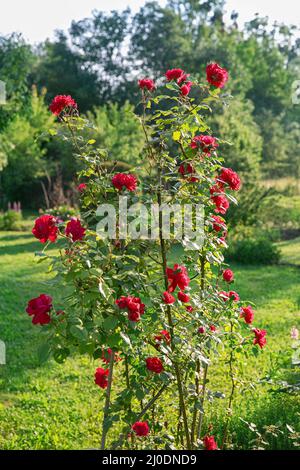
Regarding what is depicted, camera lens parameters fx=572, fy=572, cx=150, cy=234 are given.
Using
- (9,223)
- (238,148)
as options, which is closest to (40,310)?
(238,148)

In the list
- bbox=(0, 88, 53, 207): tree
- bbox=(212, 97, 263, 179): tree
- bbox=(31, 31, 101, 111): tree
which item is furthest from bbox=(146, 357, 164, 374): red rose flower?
bbox=(31, 31, 101, 111): tree

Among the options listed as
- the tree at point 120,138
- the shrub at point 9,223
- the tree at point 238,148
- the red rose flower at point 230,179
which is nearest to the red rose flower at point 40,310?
the red rose flower at point 230,179

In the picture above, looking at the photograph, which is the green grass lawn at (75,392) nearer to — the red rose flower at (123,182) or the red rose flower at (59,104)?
the red rose flower at (123,182)

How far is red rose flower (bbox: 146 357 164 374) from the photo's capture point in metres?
2.32

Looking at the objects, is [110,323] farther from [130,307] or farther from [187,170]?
[187,170]

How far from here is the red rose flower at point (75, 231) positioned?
7.22ft

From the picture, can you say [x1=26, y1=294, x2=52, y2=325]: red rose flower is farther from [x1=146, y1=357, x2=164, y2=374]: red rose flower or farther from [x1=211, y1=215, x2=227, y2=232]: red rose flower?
[x1=211, y1=215, x2=227, y2=232]: red rose flower

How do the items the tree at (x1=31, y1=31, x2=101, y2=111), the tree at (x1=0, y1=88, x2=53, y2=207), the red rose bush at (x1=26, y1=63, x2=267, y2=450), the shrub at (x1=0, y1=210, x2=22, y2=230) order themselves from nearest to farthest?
the red rose bush at (x1=26, y1=63, x2=267, y2=450) < the shrub at (x1=0, y1=210, x2=22, y2=230) < the tree at (x1=0, y1=88, x2=53, y2=207) < the tree at (x1=31, y1=31, x2=101, y2=111)

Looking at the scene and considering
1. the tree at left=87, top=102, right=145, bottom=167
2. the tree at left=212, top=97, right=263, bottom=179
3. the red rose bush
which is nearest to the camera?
the red rose bush

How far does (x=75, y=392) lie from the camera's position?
428 cm

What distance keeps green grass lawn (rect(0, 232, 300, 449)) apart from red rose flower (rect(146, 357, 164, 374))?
46 cm

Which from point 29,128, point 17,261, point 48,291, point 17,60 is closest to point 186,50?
point 29,128

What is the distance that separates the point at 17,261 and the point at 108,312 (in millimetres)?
7445

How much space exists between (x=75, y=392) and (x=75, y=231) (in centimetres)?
241
